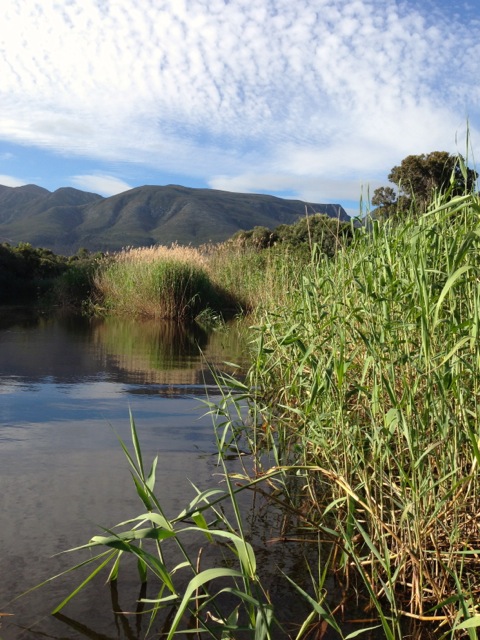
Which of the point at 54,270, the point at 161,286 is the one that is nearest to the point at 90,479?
the point at 161,286

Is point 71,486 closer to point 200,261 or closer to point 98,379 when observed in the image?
point 98,379

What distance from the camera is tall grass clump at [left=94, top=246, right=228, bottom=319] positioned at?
49.1 ft

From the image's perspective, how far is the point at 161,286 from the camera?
15.0m

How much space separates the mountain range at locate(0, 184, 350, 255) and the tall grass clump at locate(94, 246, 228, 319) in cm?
6549

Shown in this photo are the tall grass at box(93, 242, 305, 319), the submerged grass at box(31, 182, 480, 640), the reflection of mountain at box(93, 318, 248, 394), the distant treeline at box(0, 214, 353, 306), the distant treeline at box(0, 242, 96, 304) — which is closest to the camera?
the submerged grass at box(31, 182, 480, 640)

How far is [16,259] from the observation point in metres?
20.9

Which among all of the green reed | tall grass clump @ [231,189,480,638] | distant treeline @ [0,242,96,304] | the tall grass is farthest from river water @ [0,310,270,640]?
distant treeline @ [0,242,96,304]

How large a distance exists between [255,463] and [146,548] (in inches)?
43.2

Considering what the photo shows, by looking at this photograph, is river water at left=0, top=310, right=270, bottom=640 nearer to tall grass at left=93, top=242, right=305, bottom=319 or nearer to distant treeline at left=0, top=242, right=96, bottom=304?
tall grass at left=93, top=242, right=305, bottom=319

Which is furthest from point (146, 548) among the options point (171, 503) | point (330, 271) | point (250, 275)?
point (250, 275)

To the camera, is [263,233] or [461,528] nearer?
[461,528]

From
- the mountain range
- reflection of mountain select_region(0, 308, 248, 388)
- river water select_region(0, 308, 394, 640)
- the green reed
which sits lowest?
river water select_region(0, 308, 394, 640)

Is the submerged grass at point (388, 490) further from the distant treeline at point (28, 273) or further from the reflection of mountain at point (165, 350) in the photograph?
the distant treeline at point (28, 273)

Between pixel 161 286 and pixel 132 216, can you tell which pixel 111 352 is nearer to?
pixel 161 286
